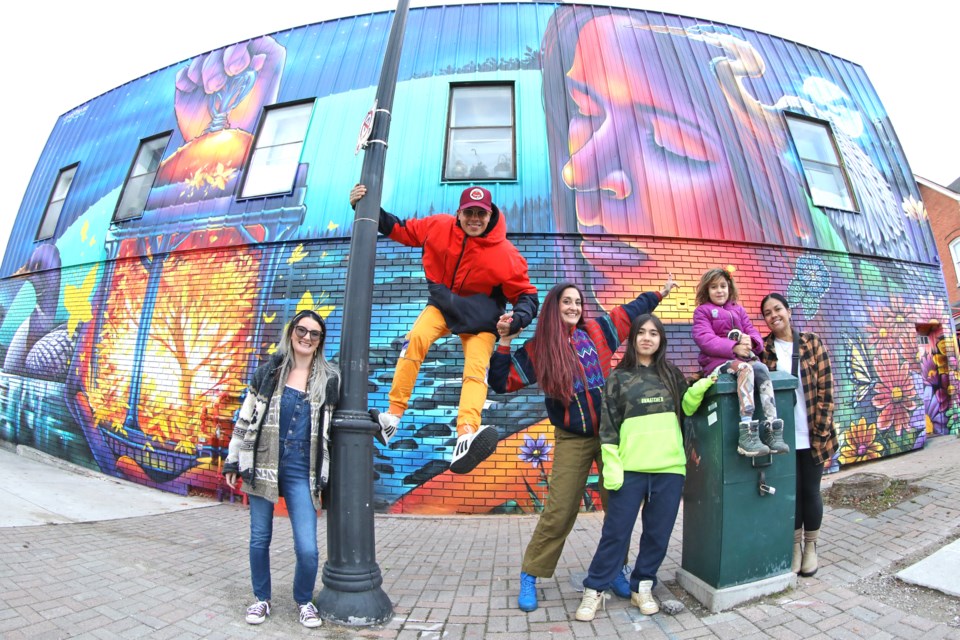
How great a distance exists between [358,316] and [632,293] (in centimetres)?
408

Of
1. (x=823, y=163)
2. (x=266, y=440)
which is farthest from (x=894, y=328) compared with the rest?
(x=266, y=440)

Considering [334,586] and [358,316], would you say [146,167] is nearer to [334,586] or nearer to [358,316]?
[358,316]

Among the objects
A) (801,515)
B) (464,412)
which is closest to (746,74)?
(801,515)

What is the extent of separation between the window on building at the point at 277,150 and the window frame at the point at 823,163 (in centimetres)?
785

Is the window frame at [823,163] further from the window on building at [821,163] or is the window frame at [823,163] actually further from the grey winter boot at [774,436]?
the grey winter boot at [774,436]

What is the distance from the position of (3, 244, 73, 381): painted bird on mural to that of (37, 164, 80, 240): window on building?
47cm

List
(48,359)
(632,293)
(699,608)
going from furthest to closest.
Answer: (48,359) → (632,293) → (699,608)

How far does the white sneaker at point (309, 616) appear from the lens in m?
2.89

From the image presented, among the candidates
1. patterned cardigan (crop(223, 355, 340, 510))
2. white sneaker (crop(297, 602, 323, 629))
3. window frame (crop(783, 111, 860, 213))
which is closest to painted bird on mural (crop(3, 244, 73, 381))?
patterned cardigan (crop(223, 355, 340, 510))

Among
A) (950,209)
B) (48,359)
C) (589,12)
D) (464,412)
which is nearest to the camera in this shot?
(464,412)

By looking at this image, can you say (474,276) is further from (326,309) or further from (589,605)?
(326,309)

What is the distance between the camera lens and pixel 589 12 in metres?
7.58

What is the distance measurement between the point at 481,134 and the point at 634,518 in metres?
5.72

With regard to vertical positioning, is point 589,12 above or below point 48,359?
above
